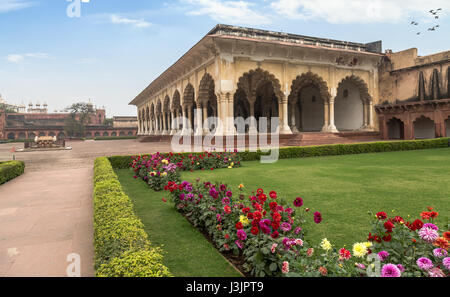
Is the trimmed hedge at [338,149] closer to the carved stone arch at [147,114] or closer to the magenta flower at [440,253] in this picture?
the magenta flower at [440,253]

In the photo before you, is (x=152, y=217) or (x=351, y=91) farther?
(x=351, y=91)

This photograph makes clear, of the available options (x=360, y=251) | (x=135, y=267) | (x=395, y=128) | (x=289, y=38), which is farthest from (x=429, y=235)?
(x=395, y=128)

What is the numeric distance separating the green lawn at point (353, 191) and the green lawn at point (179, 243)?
1190mm

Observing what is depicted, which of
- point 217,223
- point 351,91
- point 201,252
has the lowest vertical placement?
point 201,252

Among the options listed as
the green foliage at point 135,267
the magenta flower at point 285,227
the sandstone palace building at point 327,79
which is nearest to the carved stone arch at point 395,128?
the sandstone palace building at point 327,79

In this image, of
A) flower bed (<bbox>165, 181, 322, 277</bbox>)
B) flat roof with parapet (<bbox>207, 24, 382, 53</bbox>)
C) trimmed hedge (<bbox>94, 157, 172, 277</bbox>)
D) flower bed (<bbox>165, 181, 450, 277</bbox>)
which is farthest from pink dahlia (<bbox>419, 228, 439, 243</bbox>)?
flat roof with parapet (<bbox>207, 24, 382, 53</bbox>)

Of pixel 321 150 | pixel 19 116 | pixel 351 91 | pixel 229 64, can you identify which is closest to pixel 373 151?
pixel 321 150

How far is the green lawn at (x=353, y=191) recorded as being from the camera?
3.66m

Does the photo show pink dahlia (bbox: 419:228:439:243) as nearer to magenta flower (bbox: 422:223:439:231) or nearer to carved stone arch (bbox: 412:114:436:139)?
magenta flower (bbox: 422:223:439:231)

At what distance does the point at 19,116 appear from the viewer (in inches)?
2498

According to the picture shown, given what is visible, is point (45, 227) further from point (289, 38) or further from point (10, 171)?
point (289, 38)

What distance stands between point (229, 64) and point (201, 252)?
49.0ft

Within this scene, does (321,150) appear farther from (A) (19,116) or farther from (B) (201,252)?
(A) (19,116)

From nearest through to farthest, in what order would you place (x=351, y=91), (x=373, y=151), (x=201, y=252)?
(x=201, y=252), (x=373, y=151), (x=351, y=91)
